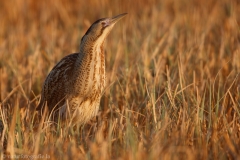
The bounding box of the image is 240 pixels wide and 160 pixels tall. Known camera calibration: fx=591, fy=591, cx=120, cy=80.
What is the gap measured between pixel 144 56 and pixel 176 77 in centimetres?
41

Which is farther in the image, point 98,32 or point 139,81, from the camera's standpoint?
point 139,81

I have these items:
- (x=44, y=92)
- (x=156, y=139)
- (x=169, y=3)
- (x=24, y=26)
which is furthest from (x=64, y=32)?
(x=156, y=139)

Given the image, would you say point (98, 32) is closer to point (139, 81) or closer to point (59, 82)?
point (59, 82)

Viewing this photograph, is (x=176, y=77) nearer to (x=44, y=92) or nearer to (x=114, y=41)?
(x=44, y=92)

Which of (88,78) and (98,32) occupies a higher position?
(98,32)

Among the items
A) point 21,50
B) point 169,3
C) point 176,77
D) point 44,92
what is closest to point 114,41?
point 21,50

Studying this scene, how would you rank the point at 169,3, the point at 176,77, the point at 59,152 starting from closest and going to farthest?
1. the point at 59,152
2. the point at 176,77
3. the point at 169,3

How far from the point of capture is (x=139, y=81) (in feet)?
16.4

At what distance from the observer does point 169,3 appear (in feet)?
30.2

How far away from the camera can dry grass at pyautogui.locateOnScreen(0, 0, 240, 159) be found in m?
3.25

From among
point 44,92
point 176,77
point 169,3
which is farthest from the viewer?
point 169,3

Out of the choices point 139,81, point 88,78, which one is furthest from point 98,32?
point 139,81

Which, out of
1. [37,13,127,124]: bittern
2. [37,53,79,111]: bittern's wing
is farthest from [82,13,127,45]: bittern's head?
[37,53,79,111]: bittern's wing

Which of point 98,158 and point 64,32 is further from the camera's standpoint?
point 64,32
